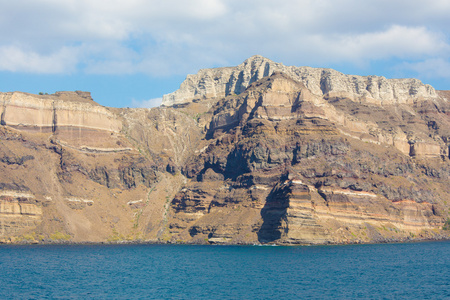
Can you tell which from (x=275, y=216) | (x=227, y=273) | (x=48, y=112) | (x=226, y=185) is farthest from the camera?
(x=48, y=112)

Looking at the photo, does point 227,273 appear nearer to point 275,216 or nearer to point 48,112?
point 275,216

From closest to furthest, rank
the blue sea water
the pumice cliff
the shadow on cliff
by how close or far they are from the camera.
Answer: the blue sea water, the shadow on cliff, the pumice cliff

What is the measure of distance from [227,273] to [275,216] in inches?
2353

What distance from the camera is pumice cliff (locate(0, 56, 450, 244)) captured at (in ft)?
498

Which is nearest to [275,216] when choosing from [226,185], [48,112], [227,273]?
[226,185]

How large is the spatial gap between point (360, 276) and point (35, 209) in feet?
315

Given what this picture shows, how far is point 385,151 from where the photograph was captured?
194 metres

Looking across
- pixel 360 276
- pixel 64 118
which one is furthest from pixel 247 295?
pixel 64 118

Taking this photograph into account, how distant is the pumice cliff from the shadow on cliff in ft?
1.35

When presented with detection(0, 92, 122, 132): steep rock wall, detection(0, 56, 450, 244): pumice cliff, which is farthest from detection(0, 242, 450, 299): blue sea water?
detection(0, 92, 122, 132): steep rock wall

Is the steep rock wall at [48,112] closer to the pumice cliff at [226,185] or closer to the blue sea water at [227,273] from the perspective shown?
the pumice cliff at [226,185]

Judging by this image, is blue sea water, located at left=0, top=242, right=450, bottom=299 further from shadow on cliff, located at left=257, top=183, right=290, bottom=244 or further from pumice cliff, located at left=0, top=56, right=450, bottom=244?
pumice cliff, located at left=0, top=56, right=450, bottom=244

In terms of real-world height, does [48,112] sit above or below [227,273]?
above

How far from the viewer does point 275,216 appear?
15238 centimetres
